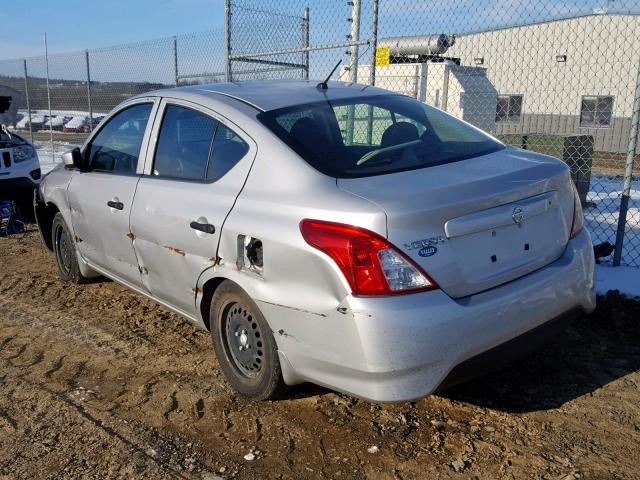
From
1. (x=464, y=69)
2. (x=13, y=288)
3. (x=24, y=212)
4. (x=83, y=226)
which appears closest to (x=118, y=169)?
(x=83, y=226)

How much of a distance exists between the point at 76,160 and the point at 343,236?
9.40ft

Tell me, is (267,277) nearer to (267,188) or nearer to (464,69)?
(267,188)

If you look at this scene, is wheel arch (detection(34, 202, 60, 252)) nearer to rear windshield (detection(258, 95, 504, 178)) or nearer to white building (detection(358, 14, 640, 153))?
rear windshield (detection(258, 95, 504, 178))

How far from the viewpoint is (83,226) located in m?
4.62

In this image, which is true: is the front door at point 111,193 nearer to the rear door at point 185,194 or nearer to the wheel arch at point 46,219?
the rear door at point 185,194

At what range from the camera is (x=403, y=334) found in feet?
7.97

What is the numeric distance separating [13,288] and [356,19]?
439cm

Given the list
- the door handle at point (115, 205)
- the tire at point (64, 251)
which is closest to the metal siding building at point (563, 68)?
the tire at point (64, 251)

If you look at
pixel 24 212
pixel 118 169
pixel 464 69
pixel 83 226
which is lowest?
pixel 24 212

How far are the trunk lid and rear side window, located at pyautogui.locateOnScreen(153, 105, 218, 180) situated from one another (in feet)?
3.51

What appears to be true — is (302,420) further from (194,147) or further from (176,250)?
(194,147)

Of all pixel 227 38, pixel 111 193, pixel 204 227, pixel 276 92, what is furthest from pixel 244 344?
pixel 227 38

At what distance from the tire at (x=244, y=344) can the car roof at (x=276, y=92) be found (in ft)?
3.51

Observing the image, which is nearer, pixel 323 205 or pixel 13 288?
pixel 323 205
